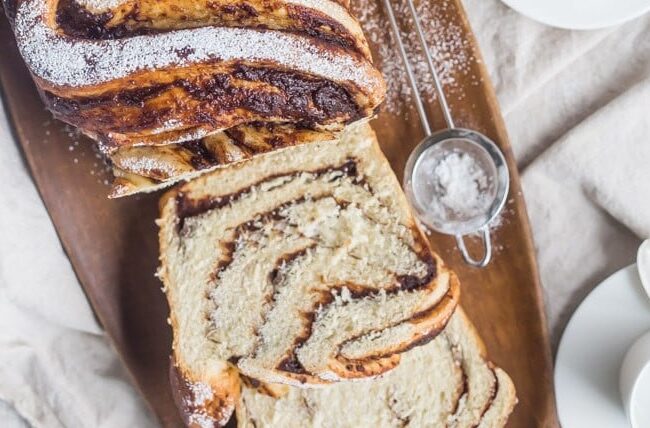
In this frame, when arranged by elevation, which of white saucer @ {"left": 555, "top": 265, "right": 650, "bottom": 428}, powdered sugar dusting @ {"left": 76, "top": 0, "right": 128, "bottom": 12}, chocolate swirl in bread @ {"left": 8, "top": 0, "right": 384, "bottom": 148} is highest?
powdered sugar dusting @ {"left": 76, "top": 0, "right": 128, "bottom": 12}

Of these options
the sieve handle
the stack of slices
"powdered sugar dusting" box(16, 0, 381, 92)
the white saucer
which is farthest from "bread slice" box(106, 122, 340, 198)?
the white saucer

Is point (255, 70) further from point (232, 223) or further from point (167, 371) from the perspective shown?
point (167, 371)

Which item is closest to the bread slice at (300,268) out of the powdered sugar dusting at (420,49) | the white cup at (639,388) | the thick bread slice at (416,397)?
the thick bread slice at (416,397)

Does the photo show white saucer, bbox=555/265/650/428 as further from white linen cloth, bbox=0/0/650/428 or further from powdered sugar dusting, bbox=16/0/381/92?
powdered sugar dusting, bbox=16/0/381/92

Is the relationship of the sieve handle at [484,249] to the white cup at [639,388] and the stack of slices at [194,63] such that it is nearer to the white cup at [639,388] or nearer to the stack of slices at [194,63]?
the white cup at [639,388]

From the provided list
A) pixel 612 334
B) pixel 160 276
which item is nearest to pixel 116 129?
pixel 160 276

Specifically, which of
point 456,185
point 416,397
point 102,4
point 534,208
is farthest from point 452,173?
point 102,4

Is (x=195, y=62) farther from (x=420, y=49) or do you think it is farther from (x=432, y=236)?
(x=432, y=236)
